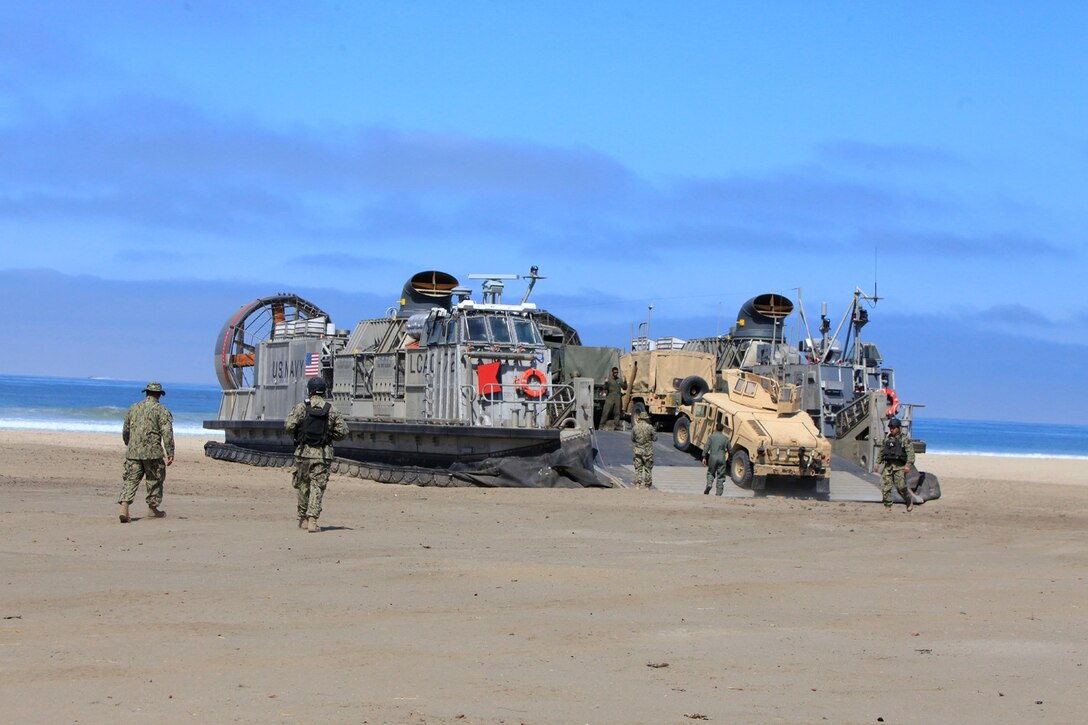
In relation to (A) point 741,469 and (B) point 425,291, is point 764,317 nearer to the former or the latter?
(B) point 425,291

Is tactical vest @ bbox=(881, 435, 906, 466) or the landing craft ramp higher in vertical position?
tactical vest @ bbox=(881, 435, 906, 466)

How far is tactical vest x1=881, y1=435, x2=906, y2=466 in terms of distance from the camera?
18281mm

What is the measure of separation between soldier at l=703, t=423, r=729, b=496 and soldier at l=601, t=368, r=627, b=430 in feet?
17.6

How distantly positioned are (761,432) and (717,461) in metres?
1.30

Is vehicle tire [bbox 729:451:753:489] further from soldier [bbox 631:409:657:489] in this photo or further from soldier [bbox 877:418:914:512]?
soldier [bbox 877:418:914:512]

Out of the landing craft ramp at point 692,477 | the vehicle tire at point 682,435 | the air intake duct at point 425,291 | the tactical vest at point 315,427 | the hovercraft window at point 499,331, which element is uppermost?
the air intake duct at point 425,291

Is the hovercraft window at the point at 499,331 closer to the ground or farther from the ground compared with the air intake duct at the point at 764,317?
closer to the ground

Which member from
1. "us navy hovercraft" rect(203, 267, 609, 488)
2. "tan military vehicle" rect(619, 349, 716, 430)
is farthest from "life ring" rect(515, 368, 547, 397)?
"tan military vehicle" rect(619, 349, 716, 430)

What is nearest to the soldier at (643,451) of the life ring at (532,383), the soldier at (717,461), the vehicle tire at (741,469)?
the soldier at (717,461)

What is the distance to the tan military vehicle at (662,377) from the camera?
26188mm

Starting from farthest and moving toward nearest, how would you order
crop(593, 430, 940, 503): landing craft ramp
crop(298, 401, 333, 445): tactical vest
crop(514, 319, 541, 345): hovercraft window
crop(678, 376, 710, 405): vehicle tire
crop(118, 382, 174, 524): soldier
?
crop(678, 376, 710, 405): vehicle tire < crop(514, 319, 541, 345): hovercraft window < crop(593, 430, 940, 503): landing craft ramp < crop(118, 382, 174, 524): soldier < crop(298, 401, 333, 445): tactical vest

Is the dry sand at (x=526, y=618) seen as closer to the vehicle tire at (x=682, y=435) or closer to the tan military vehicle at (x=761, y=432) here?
the tan military vehicle at (x=761, y=432)

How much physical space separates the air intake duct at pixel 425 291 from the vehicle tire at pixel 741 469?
7401mm

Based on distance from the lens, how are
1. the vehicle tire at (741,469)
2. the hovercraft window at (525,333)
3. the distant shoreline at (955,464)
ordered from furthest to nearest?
the distant shoreline at (955,464) → the hovercraft window at (525,333) → the vehicle tire at (741,469)
